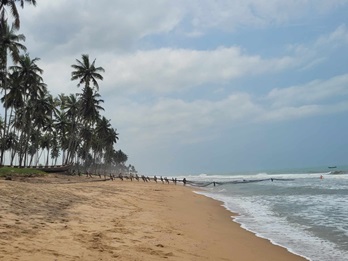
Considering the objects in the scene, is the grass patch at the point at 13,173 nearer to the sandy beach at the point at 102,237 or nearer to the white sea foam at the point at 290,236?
the sandy beach at the point at 102,237

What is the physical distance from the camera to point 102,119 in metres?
78.2


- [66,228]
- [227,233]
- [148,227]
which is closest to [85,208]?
[148,227]

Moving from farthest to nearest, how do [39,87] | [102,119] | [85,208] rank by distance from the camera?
[102,119], [39,87], [85,208]

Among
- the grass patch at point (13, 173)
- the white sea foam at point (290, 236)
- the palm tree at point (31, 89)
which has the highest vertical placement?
the palm tree at point (31, 89)

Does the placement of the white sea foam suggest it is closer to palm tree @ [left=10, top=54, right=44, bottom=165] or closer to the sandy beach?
the sandy beach

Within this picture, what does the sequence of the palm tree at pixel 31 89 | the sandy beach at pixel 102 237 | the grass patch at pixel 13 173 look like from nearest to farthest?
the sandy beach at pixel 102 237, the grass patch at pixel 13 173, the palm tree at pixel 31 89

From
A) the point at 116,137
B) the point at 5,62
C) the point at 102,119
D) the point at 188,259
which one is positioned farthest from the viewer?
the point at 116,137

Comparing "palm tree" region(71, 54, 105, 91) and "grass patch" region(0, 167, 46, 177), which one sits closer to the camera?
"grass patch" region(0, 167, 46, 177)

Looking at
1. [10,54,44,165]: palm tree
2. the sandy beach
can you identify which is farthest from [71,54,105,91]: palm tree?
the sandy beach

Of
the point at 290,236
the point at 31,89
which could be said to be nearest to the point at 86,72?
the point at 31,89

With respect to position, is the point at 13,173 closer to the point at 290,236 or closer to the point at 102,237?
the point at 102,237

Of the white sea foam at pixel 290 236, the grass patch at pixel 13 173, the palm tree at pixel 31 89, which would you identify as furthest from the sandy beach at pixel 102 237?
the palm tree at pixel 31 89

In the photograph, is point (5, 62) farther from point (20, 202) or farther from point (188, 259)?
point (188, 259)

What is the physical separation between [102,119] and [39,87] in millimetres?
31531
